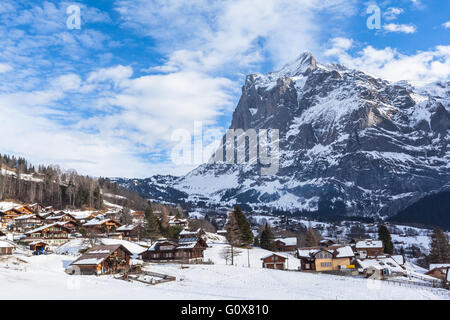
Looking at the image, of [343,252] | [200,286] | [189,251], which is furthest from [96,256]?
[343,252]

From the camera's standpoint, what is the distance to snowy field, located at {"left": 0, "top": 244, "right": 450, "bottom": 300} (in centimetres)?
3746

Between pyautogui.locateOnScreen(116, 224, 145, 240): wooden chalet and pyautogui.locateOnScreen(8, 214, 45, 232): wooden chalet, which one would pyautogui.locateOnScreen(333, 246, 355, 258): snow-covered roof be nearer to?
pyautogui.locateOnScreen(116, 224, 145, 240): wooden chalet

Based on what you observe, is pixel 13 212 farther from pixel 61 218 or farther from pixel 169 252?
pixel 169 252

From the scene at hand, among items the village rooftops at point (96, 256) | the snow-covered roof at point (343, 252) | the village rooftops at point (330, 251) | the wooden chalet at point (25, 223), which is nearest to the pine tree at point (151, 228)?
the village rooftops at point (96, 256)

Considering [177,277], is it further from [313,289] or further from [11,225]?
[11,225]

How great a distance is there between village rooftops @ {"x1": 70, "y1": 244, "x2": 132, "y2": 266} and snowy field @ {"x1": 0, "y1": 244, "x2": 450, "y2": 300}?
3.44 meters

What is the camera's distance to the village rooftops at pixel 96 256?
55.5m

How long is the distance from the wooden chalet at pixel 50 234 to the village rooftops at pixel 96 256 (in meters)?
30.8

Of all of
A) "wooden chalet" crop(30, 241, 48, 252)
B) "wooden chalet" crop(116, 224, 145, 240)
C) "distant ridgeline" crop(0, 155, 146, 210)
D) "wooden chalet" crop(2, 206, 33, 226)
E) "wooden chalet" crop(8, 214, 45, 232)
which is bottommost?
"wooden chalet" crop(30, 241, 48, 252)

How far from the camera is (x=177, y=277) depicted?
2105 inches

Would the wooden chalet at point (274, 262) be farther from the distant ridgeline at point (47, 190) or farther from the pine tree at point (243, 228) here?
the distant ridgeline at point (47, 190)

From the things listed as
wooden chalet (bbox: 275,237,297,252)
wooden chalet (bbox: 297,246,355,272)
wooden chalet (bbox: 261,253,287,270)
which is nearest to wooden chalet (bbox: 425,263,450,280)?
wooden chalet (bbox: 297,246,355,272)

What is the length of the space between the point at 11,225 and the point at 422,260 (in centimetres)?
12887
